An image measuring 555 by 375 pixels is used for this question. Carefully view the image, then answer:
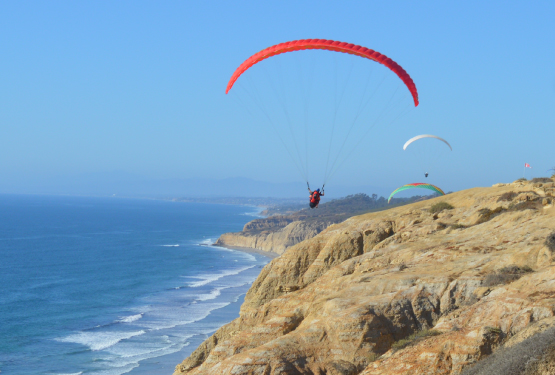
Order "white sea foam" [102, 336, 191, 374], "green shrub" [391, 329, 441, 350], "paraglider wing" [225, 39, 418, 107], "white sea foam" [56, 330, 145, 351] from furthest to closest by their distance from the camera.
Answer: "white sea foam" [56, 330, 145, 351], "white sea foam" [102, 336, 191, 374], "paraglider wing" [225, 39, 418, 107], "green shrub" [391, 329, 441, 350]

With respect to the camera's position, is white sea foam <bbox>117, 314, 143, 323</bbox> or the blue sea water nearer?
the blue sea water

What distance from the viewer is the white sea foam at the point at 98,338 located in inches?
1598

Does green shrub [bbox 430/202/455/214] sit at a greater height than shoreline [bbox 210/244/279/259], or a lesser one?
greater

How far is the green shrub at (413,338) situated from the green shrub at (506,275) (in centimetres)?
259

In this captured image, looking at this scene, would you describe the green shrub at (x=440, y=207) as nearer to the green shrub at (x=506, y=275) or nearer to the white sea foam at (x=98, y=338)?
the green shrub at (x=506, y=275)

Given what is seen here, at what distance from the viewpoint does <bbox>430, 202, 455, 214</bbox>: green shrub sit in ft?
96.7

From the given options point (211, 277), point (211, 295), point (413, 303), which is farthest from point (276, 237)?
point (413, 303)

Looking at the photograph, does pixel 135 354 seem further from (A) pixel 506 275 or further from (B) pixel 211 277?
(B) pixel 211 277

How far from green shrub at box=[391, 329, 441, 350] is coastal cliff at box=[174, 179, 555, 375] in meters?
0.03

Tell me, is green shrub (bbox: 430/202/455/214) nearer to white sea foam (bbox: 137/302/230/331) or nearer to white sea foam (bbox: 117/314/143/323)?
white sea foam (bbox: 137/302/230/331)

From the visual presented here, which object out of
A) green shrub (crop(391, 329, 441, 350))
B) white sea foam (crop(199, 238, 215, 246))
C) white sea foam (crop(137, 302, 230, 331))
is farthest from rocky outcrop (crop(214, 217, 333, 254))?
green shrub (crop(391, 329, 441, 350))

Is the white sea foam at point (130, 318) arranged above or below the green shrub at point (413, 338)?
below

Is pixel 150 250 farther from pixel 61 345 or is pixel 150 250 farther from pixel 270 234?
pixel 61 345

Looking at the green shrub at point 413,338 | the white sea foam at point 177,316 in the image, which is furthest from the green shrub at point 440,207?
the white sea foam at point 177,316
